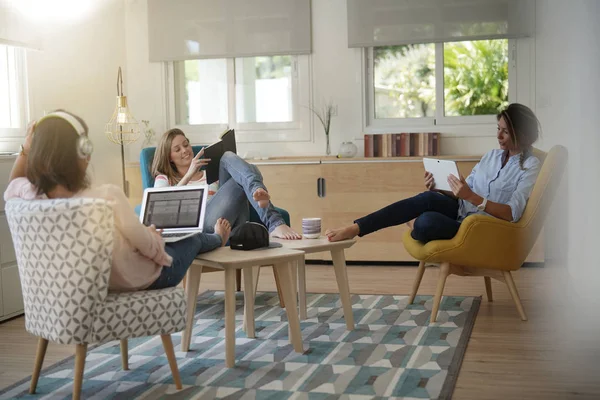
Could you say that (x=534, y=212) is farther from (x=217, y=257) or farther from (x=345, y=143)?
(x=345, y=143)

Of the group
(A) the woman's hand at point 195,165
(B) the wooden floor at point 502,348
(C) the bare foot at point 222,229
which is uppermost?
(A) the woman's hand at point 195,165

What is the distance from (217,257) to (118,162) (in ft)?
9.95

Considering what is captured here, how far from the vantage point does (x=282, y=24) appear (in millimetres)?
5008

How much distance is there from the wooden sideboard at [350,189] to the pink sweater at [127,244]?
8.70ft

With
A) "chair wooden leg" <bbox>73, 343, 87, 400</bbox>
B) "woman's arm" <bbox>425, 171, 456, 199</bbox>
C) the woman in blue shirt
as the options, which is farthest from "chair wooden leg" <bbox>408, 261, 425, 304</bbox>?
"chair wooden leg" <bbox>73, 343, 87, 400</bbox>

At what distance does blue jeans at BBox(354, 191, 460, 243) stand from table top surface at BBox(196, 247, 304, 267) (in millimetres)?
686

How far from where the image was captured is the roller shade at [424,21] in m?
4.61

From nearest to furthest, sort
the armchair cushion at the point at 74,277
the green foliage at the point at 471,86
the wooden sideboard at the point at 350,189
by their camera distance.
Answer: the armchair cushion at the point at 74,277, the wooden sideboard at the point at 350,189, the green foliage at the point at 471,86

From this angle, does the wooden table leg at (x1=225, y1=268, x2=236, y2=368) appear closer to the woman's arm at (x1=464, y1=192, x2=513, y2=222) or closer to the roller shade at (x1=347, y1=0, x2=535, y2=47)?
the woman's arm at (x1=464, y1=192, x2=513, y2=222)

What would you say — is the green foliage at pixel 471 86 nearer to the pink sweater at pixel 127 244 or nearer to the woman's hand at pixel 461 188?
the woman's hand at pixel 461 188

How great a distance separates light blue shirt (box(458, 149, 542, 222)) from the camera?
296cm

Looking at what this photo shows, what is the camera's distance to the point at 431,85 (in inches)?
194

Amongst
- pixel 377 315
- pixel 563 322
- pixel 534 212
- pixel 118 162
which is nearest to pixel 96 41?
pixel 118 162

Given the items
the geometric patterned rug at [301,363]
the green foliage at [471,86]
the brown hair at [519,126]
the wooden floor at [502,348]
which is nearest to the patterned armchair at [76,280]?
the geometric patterned rug at [301,363]
